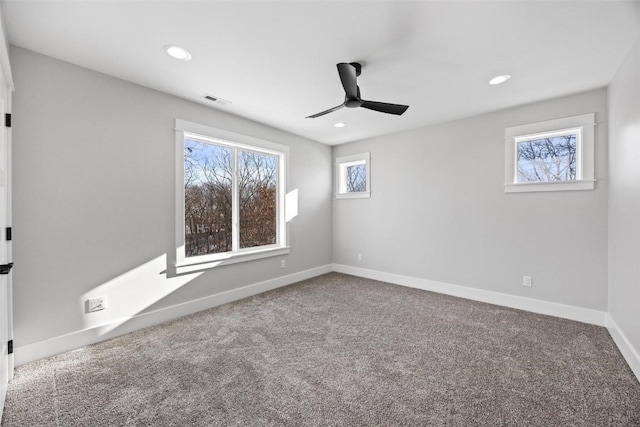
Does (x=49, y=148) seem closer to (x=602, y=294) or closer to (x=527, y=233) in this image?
(x=527, y=233)

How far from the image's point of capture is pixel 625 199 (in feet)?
7.82

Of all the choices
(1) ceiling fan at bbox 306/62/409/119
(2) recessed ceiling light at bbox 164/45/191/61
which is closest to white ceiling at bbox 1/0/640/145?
(2) recessed ceiling light at bbox 164/45/191/61

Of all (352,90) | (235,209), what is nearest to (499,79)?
(352,90)

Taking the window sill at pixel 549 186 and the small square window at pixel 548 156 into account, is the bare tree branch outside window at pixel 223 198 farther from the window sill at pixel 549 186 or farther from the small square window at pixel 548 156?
the small square window at pixel 548 156

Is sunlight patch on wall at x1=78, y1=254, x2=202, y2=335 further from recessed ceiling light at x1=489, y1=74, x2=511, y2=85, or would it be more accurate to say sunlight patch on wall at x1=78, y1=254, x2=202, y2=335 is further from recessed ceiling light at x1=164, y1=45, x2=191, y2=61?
recessed ceiling light at x1=489, y1=74, x2=511, y2=85

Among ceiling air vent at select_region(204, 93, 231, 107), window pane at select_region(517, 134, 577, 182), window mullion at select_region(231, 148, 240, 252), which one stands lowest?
window mullion at select_region(231, 148, 240, 252)

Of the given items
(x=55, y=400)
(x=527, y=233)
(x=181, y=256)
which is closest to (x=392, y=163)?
(x=527, y=233)

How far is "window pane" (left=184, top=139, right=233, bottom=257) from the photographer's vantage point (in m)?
3.42

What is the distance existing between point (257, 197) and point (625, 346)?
4.28 meters

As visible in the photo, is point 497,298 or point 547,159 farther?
point 497,298

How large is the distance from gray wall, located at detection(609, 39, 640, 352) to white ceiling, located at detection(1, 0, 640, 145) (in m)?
0.29

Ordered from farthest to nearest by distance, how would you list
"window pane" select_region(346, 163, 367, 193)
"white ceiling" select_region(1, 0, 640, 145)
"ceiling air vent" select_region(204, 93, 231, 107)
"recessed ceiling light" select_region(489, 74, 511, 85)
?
"window pane" select_region(346, 163, 367, 193), "ceiling air vent" select_region(204, 93, 231, 107), "recessed ceiling light" select_region(489, 74, 511, 85), "white ceiling" select_region(1, 0, 640, 145)

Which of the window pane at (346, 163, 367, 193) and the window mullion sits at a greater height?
the window pane at (346, 163, 367, 193)

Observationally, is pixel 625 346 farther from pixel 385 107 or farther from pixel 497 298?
pixel 385 107
